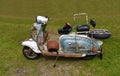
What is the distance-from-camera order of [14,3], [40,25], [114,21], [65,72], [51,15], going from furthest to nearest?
[14,3], [51,15], [114,21], [40,25], [65,72]

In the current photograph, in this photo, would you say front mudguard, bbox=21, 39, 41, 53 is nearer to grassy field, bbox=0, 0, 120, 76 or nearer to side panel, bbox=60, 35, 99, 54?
grassy field, bbox=0, 0, 120, 76

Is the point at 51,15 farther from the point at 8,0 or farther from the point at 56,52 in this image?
the point at 56,52

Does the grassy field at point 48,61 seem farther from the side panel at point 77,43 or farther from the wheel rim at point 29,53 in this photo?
the side panel at point 77,43

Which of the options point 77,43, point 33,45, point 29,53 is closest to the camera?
point 77,43

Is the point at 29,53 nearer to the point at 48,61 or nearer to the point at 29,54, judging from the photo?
the point at 29,54

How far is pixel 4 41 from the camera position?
38.3 feet

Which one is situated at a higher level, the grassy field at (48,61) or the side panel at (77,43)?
the side panel at (77,43)

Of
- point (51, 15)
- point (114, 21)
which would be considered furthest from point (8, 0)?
point (114, 21)

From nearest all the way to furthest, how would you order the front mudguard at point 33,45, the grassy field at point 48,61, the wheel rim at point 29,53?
the grassy field at point 48,61 < the front mudguard at point 33,45 < the wheel rim at point 29,53

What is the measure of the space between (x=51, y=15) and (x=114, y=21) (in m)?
6.08

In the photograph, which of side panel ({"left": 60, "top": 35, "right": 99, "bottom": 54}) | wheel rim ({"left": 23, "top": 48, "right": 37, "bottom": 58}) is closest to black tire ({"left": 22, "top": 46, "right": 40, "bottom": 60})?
wheel rim ({"left": 23, "top": 48, "right": 37, "bottom": 58})

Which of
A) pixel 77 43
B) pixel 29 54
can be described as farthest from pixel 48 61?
pixel 77 43

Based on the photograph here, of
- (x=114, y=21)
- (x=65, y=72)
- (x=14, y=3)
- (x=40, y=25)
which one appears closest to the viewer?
(x=65, y=72)

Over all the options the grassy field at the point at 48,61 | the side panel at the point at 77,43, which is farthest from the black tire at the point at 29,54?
the side panel at the point at 77,43
